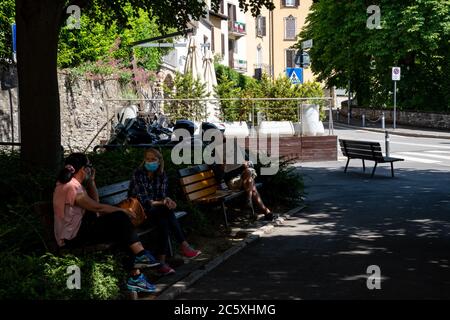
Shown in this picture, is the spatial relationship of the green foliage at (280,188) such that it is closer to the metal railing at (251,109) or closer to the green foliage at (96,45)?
the metal railing at (251,109)

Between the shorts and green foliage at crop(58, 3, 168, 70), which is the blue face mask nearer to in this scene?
the shorts

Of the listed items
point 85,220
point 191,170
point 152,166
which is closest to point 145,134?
point 191,170

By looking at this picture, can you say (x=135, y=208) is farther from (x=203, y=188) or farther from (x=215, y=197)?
(x=203, y=188)

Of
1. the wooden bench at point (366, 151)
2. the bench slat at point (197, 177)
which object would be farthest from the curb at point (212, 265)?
the wooden bench at point (366, 151)

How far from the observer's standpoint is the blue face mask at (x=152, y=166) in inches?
329

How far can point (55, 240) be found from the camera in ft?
21.9

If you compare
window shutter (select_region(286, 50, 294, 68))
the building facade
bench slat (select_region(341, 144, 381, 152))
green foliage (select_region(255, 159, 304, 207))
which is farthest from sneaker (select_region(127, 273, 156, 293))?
window shutter (select_region(286, 50, 294, 68))

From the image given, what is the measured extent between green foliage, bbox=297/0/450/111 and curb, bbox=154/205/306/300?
106ft

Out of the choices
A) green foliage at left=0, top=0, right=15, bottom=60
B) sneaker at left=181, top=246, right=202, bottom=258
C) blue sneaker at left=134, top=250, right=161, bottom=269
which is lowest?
sneaker at left=181, top=246, right=202, bottom=258

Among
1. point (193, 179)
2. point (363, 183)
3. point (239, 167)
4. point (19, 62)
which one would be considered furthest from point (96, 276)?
point (363, 183)

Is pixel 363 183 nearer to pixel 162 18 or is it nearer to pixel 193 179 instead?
pixel 162 18

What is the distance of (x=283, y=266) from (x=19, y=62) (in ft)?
15.3

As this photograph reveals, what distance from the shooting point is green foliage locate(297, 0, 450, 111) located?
1615 inches

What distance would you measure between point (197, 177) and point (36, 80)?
8.39ft
